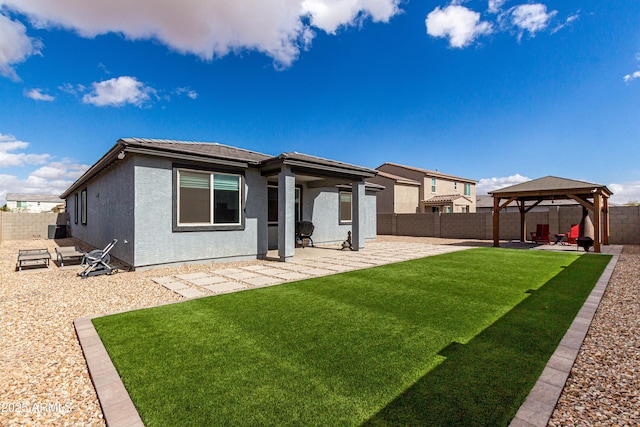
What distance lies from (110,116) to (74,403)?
775 inches

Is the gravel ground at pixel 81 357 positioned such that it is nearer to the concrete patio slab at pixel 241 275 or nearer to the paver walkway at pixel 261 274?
the paver walkway at pixel 261 274

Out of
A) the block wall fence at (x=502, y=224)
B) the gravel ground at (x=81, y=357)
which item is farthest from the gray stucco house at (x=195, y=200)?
the block wall fence at (x=502, y=224)

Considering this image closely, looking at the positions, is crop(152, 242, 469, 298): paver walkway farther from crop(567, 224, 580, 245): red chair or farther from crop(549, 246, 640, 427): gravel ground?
crop(567, 224, 580, 245): red chair

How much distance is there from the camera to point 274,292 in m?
5.52

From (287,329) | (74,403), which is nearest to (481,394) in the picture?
(287,329)

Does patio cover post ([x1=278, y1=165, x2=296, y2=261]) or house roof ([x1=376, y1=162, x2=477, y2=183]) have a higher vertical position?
house roof ([x1=376, y1=162, x2=477, y2=183])

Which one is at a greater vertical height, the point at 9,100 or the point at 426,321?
the point at 9,100

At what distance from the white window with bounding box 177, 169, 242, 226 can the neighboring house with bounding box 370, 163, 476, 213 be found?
759 inches

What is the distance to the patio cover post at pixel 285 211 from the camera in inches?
362

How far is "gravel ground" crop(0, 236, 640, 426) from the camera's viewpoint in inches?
85.0

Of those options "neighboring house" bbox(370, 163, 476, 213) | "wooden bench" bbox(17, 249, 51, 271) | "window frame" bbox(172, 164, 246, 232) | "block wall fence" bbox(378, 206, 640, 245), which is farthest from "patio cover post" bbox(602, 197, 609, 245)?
"wooden bench" bbox(17, 249, 51, 271)

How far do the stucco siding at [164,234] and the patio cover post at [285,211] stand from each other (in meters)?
1.30

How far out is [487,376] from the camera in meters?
2.54

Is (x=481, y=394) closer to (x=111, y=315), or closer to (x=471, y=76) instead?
(x=111, y=315)
